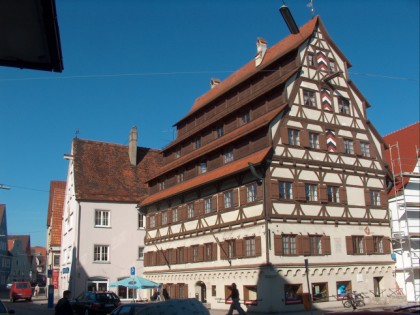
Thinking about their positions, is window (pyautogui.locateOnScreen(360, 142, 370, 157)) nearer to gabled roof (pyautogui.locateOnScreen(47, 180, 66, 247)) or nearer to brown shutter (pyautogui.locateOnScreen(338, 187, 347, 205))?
brown shutter (pyautogui.locateOnScreen(338, 187, 347, 205))

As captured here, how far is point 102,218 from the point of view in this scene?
140 feet

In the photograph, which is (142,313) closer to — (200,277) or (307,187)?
(307,187)

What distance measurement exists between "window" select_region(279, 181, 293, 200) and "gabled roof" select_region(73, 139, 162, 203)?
762 inches

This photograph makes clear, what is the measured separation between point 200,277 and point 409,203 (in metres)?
14.6

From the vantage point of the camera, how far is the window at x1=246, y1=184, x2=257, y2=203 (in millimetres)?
28203

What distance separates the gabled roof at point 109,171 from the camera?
1710 inches

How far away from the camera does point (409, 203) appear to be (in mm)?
32156

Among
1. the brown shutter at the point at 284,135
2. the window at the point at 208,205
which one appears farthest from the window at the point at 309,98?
the window at the point at 208,205

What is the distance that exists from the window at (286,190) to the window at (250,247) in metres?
3.02

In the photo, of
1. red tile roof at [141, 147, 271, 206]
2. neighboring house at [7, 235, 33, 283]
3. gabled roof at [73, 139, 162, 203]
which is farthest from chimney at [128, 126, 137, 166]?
neighboring house at [7, 235, 33, 283]

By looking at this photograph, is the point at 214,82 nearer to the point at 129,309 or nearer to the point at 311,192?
the point at 311,192

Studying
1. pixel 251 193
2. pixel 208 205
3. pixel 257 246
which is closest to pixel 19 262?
pixel 208 205

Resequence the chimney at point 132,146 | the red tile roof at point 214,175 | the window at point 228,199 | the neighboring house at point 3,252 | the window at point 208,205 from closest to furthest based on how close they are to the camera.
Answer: the red tile roof at point 214,175, the window at point 228,199, the window at point 208,205, the chimney at point 132,146, the neighboring house at point 3,252

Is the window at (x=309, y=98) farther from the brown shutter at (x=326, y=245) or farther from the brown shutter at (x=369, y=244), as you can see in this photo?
the brown shutter at (x=369, y=244)
